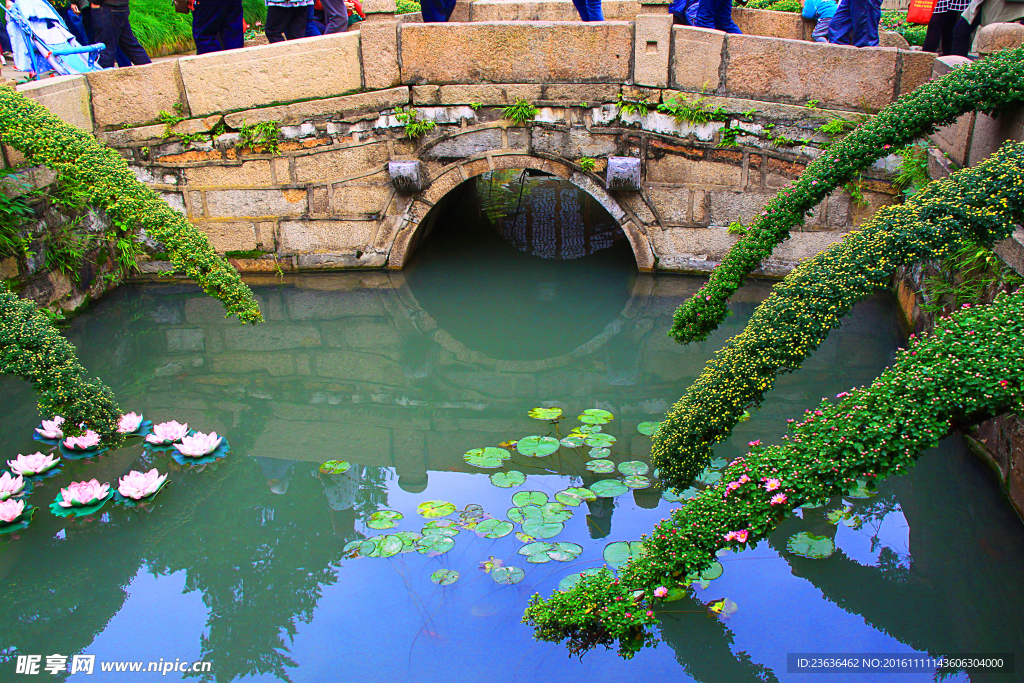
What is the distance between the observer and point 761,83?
5.07m

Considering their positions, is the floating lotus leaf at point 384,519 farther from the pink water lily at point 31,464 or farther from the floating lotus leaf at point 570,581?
the pink water lily at point 31,464

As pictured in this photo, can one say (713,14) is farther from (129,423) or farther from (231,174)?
(129,423)

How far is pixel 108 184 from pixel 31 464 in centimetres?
144

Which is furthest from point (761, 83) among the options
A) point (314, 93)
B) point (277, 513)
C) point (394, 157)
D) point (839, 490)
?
point (277, 513)

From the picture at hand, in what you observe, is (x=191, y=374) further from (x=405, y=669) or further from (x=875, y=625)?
(x=875, y=625)

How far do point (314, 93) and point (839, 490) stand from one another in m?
4.80

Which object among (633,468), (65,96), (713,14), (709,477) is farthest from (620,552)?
→ (65,96)

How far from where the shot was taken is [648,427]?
3.76 meters

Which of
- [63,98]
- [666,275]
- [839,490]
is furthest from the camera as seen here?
[666,275]

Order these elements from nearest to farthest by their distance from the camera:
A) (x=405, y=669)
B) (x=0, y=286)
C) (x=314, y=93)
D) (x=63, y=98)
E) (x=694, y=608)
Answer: (x=405, y=669)
(x=694, y=608)
(x=0, y=286)
(x=63, y=98)
(x=314, y=93)

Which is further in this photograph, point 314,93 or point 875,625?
point 314,93

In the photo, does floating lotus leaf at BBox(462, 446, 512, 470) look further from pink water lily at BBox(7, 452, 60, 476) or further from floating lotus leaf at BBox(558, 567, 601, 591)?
pink water lily at BBox(7, 452, 60, 476)

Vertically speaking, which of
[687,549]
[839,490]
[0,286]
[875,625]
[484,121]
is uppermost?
[484,121]

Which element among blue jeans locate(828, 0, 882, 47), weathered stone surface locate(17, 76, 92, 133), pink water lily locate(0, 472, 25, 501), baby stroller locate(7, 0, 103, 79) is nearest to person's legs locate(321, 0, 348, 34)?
baby stroller locate(7, 0, 103, 79)
